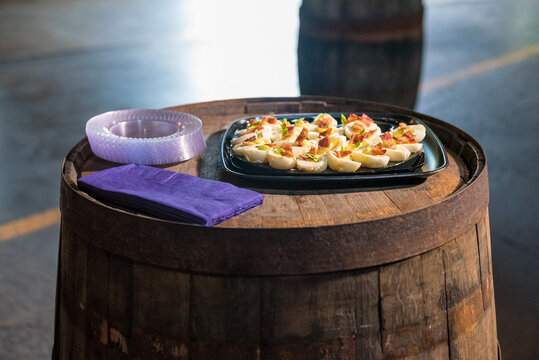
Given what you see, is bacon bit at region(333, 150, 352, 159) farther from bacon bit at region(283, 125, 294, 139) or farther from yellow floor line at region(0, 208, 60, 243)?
yellow floor line at region(0, 208, 60, 243)

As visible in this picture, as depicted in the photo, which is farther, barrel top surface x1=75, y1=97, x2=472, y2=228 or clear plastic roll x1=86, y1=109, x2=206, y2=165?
clear plastic roll x1=86, y1=109, x2=206, y2=165

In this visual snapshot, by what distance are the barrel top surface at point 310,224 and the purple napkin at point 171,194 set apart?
27 millimetres

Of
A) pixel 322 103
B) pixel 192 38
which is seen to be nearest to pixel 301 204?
pixel 322 103

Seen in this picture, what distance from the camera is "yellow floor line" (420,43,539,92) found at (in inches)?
194

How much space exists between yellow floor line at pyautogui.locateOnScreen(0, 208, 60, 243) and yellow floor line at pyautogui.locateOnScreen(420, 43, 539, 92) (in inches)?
117

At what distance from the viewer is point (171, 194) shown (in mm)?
1185

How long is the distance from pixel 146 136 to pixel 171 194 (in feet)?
1.47

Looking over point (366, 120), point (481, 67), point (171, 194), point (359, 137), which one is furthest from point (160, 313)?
point (481, 67)

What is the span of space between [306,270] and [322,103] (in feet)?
2.85

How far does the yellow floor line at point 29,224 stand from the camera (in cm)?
295

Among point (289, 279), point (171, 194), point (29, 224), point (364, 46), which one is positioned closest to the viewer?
point (289, 279)

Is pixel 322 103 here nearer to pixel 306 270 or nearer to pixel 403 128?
pixel 403 128

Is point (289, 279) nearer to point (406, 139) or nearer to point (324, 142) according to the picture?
point (324, 142)

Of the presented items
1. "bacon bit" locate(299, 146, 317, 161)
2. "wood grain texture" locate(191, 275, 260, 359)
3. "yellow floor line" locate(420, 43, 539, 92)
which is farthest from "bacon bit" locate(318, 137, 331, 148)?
"yellow floor line" locate(420, 43, 539, 92)
